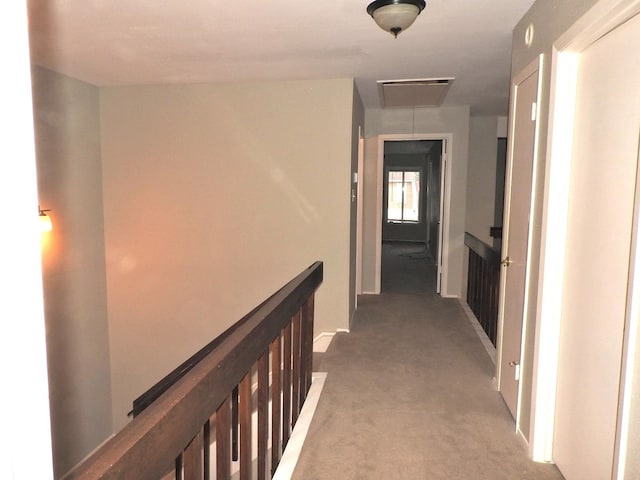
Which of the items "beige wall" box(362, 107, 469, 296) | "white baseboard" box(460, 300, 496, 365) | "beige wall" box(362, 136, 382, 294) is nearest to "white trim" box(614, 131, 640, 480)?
"white baseboard" box(460, 300, 496, 365)

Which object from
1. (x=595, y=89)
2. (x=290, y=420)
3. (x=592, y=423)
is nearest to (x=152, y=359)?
(x=290, y=420)

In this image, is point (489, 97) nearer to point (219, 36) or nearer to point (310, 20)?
point (310, 20)

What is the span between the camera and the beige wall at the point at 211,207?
4.15 meters

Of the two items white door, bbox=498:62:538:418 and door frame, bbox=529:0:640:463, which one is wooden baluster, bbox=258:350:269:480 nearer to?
door frame, bbox=529:0:640:463

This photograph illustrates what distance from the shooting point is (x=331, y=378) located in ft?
10.3

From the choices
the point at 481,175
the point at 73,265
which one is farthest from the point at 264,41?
the point at 481,175

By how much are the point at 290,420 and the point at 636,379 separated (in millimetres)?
1708

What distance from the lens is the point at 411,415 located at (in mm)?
2648

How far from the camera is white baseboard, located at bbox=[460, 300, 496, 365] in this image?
3631 millimetres

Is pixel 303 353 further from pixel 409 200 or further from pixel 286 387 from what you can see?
pixel 409 200

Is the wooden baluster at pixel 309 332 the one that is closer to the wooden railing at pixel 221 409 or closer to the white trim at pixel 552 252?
the wooden railing at pixel 221 409

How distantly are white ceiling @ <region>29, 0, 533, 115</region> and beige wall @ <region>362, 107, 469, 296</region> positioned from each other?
1.02m

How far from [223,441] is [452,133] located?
4741mm

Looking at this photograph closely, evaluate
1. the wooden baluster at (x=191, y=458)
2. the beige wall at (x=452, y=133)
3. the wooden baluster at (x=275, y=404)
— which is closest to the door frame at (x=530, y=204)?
the wooden baluster at (x=275, y=404)
